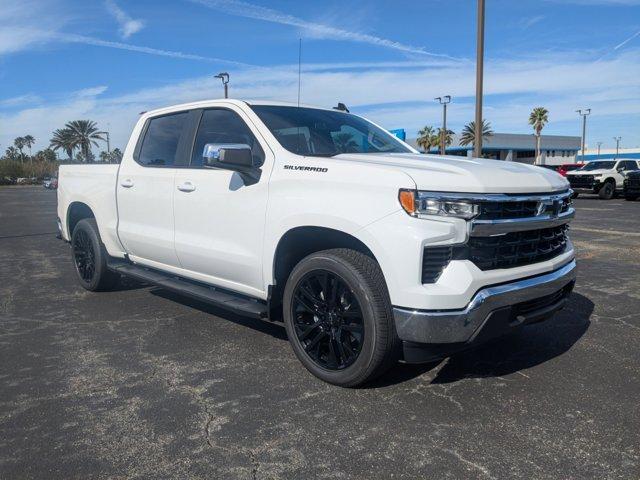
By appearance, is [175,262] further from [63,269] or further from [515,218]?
[63,269]

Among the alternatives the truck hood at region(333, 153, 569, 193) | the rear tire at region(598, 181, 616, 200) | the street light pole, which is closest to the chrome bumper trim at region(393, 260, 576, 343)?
the truck hood at region(333, 153, 569, 193)

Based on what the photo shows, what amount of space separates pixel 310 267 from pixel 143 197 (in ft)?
7.40

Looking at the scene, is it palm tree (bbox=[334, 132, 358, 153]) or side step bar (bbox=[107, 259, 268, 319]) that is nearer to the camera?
side step bar (bbox=[107, 259, 268, 319])

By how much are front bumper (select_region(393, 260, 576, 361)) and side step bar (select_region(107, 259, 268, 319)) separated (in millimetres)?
1266

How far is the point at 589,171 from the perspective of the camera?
80.1 ft

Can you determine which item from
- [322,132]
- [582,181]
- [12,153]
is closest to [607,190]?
[582,181]

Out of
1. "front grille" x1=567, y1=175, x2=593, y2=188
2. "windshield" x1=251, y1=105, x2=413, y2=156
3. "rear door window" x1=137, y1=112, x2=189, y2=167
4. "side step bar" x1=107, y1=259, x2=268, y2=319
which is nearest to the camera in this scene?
"side step bar" x1=107, y1=259, x2=268, y2=319

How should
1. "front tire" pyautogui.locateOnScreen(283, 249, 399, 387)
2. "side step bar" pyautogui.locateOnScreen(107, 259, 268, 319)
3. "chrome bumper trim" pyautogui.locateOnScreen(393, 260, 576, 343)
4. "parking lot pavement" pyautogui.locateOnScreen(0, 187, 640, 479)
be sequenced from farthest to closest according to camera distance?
"side step bar" pyautogui.locateOnScreen(107, 259, 268, 319)
"front tire" pyautogui.locateOnScreen(283, 249, 399, 387)
"chrome bumper trim" pyautogui.locateOnScreen(393, 260, 576, 343)
"parking lot pavement" pyautogui.locateOnScreen(0, 187, 640, 479)

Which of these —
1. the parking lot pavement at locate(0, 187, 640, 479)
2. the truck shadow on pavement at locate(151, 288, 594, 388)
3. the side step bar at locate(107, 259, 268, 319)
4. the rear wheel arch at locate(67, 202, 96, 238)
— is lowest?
the parking lot pavement at locate(0, 187, 640, 479)

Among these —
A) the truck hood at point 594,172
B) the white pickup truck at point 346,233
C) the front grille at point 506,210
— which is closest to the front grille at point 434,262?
the white pickup truck at point 346,233

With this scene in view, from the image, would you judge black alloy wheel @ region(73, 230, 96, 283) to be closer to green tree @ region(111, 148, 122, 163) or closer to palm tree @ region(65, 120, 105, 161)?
green tree @ region(111, 148, 122, 163)

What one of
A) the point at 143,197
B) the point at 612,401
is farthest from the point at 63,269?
the point at 612,401

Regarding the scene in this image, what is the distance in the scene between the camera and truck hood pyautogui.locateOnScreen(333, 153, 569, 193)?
305 centimetres

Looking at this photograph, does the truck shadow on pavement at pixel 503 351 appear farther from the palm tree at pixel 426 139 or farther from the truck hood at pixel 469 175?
the palm tree at pixel 426 139
